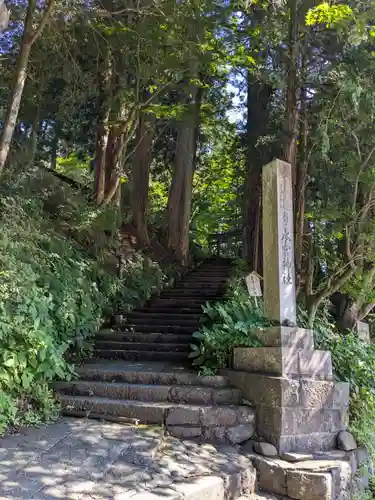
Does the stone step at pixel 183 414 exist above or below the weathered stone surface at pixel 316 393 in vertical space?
below

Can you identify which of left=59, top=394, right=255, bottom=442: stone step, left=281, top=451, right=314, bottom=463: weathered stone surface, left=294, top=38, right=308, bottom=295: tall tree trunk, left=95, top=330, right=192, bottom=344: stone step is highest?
left=294, top=38, right=308, bottom=295: tall tree trunk

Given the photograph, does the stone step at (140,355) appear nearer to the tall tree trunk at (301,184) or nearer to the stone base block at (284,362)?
the stone base block at (284,362)

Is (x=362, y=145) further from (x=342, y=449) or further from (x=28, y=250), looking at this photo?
(x=28, y=250)

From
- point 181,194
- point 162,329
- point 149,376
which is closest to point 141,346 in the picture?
point 162,329

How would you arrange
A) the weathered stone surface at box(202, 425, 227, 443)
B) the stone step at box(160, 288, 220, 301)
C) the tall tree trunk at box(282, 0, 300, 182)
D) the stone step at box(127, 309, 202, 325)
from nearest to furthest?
the weathered stone surface at box(202, 425, 227, 443), the tall tree trunk at box(282, 0, 300, 182), the stone step at box(127, 309, 202, 325), the stone step at box(160, 288, 220, 301)

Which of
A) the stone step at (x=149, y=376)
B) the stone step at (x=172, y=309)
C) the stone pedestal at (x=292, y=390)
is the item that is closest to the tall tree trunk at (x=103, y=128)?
the stone step at (x=172, y=309)

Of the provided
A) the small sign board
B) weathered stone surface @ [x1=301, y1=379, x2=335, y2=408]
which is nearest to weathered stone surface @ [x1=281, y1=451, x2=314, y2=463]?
weathered stone surface @ [x1=301, y1=379, x2=335, y2=408]

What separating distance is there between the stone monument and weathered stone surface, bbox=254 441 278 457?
0.06m

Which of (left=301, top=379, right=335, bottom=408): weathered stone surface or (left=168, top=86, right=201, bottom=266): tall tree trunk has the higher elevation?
(left=168, top=86, right=201, bottom=266): tall tree trunk

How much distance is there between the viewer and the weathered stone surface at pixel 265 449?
4.30m

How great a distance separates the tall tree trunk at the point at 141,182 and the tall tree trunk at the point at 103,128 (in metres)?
1.96

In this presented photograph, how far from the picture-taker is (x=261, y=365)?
4.84m

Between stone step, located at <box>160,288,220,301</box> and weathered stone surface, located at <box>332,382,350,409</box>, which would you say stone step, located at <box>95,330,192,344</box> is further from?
weathered stone surface, located at <box>332,382,350,409</box>

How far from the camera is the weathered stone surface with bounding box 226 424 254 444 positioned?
4378 mm
